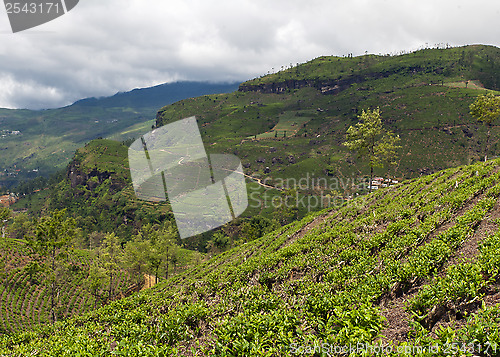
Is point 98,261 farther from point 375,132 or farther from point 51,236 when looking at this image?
point 375,132

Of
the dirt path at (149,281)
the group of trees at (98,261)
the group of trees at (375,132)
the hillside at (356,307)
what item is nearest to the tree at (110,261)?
the group of trees at (98,261)

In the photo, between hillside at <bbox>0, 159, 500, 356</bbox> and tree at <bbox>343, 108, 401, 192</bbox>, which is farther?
tree at <bbox>343, 108, 401, 192</bbox>

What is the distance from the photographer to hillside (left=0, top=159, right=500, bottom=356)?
6.03 m

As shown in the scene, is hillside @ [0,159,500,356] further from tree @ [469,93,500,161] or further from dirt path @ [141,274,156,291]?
dirt path @ [141,274,156,291]

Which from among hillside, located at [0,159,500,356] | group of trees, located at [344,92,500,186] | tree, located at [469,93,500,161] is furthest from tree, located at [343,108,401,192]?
hillside, located at [0,159,500,356]

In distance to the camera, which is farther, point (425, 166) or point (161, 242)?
point (425, 166)

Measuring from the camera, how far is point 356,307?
7988 mm

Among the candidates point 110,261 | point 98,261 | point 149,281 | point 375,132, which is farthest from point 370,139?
point 98,261

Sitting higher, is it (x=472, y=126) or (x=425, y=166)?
(x=472, y=126)

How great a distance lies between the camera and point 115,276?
63.5 m

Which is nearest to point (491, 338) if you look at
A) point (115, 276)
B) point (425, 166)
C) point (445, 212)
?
point (445, 212)

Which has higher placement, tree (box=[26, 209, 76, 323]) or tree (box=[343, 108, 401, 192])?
tree (box=[343, 108, 401, 192])

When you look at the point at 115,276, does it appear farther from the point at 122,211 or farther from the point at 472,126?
the point at 472,126

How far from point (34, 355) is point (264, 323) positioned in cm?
874
